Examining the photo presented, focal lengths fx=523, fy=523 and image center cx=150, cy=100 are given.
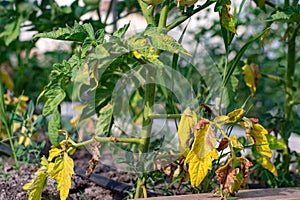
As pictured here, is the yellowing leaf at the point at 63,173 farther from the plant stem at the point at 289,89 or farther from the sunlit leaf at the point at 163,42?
the plant stem at the point at 289,89

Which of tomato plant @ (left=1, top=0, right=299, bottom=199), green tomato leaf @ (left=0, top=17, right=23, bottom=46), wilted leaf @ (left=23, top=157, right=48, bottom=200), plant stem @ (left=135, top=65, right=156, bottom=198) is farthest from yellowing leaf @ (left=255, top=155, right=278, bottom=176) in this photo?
green tomato leaf @ (left=0, top=17, right=23, bottom=46)

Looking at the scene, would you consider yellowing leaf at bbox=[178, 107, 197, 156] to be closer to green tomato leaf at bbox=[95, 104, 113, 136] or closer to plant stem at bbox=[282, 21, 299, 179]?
green tomato leaf at bbox=[95, 104, 113, 136]

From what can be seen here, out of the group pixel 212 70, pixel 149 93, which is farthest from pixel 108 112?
pixel 212 70

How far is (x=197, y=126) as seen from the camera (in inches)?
37.9

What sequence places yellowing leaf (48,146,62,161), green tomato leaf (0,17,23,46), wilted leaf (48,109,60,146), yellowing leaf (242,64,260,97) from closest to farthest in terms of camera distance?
yellowing leaf (48,146,62,161) → wilted leaf (48,109,60,146) → yellowing leaf (242,64,260,97) → green tomato leaf (0,17,23,46)

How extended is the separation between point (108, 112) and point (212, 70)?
0.48 meters

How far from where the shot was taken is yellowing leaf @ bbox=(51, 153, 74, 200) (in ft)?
3.32

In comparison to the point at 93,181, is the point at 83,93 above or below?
above

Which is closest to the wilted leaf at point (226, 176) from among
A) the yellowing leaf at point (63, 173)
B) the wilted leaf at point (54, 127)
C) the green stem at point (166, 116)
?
the green stem at point (166, 116)

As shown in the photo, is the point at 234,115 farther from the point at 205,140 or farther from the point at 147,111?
the point at 147,111

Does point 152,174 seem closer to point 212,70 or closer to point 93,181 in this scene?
point 93,181

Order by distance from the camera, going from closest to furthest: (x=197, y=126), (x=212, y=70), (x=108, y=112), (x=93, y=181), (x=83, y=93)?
1. (x=197, y=126)
2. (x=108, y=112)
3. (x=93, y=181)
4. (x=83, y=93)
5. (x=212, y=70)

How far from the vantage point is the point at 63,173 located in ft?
3.36

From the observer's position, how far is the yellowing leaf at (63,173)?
3.32 ft
